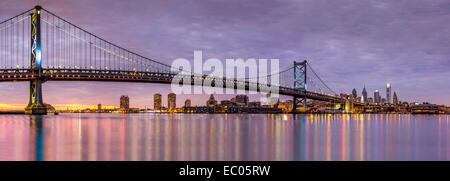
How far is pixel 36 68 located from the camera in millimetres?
56125

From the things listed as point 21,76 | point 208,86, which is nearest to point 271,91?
point 208,86

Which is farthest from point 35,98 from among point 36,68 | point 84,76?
point 84,76

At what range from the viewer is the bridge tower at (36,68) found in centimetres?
5516

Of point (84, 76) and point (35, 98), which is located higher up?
point (84, 76)

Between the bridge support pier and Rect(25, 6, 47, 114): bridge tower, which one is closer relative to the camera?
the bridge support pier

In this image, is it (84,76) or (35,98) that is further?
(84,76)

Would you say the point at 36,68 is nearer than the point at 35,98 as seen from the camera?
No

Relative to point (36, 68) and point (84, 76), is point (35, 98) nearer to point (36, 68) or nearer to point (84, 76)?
point (36, 68)

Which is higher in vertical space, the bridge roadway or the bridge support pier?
the bridge roadway

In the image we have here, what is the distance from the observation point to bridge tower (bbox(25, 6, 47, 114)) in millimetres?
55156

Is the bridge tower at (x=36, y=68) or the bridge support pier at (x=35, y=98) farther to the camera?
the bridge tower at (x=36, y=68)

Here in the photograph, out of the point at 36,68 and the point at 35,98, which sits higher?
the point at 36,68
